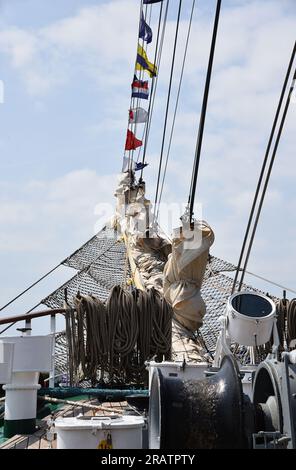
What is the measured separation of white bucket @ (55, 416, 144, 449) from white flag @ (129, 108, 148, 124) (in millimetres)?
11858

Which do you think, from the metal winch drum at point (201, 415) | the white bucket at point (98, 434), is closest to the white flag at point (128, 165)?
the white bucket at point (98, 434)

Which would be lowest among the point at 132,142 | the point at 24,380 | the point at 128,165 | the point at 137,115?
the point at 24,380

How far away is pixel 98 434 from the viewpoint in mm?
2838

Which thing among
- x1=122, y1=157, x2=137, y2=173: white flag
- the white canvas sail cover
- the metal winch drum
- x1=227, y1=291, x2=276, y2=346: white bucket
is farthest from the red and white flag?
the metal winch drum

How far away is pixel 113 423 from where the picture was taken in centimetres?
288

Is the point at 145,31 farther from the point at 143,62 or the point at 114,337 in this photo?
the point at 114,337

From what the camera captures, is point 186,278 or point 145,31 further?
point 145,31

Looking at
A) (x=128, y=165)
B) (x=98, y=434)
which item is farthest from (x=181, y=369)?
(x=128, y=165)

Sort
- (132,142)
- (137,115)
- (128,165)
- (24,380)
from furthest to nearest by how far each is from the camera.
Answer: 1. (128,165)
2. (132,142)
3. (137,115)
4. (24,380)

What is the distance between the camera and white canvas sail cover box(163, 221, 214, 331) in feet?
20.4

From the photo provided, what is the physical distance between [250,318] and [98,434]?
1570 mm

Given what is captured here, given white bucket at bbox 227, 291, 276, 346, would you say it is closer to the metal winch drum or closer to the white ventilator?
the white ventilator

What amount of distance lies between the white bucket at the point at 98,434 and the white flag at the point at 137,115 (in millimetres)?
11858
